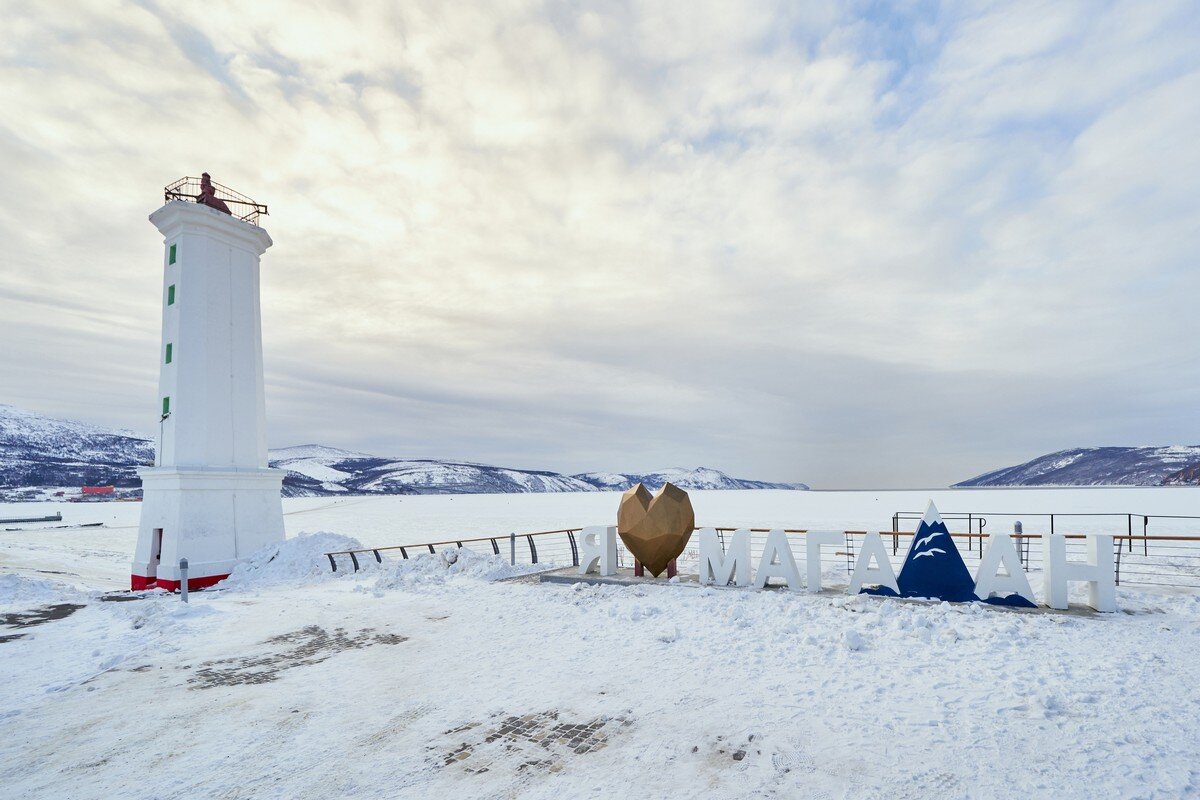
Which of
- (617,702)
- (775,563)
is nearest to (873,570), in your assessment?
(775,563)

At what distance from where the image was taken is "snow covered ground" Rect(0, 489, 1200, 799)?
5234 mm

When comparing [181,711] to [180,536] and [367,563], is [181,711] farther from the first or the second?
[180,536]

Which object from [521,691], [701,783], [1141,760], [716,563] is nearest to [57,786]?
[521,691]

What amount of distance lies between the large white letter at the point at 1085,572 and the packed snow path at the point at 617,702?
1.57ft

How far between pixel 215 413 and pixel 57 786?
16.2m

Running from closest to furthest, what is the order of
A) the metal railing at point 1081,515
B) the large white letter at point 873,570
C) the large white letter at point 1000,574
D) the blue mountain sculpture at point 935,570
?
the large white letter at point 1000,574 < the blue mountain sculpture at point 935,570 < the large white letter at point 873,570 < the metal railing at point 1081,515

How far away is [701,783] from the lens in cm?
511

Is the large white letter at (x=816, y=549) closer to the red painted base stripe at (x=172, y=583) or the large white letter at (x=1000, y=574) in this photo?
the large white letter at (x=1000, y=574)

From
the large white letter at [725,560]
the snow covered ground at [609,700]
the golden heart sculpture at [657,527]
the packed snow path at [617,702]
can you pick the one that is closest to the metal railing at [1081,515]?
the large white letter at [725,560]

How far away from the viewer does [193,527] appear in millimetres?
18266

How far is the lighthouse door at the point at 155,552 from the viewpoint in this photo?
18.4m

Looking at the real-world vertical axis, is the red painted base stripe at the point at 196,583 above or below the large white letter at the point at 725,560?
below

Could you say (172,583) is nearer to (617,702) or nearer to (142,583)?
(142,583)

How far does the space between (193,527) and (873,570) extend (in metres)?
19.2
